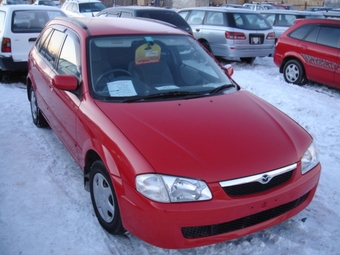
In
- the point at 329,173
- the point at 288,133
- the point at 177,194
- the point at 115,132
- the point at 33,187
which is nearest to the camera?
the point at 177,194

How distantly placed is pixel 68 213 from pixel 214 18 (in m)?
9.02

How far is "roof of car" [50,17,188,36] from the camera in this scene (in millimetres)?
4023

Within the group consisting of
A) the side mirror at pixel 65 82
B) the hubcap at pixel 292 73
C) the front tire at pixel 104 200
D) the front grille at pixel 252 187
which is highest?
the side mirror at pixel 65 82

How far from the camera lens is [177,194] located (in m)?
2.63

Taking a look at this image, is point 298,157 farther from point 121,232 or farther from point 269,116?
point 121,232

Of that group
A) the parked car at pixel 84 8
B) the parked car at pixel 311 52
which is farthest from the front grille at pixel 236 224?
the parked car at pixel 84 8

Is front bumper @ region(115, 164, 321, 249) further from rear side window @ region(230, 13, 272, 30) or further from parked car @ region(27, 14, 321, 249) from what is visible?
rear side window @ region(230, 13, 272, 30)

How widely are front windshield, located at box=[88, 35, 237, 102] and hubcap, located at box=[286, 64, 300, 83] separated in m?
5.08

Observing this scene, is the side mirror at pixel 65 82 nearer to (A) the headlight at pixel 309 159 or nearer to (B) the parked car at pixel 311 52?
(A) the headlight at pixel 309 159

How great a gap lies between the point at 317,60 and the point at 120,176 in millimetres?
6848

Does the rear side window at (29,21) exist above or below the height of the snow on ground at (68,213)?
above

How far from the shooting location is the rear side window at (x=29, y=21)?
26.8 feet

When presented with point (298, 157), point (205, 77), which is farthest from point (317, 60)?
point (298, 157)

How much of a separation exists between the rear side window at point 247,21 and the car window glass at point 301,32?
1.85 metres
